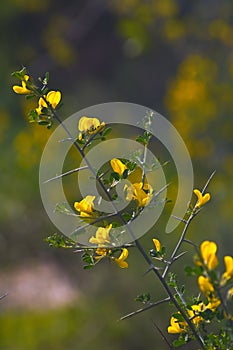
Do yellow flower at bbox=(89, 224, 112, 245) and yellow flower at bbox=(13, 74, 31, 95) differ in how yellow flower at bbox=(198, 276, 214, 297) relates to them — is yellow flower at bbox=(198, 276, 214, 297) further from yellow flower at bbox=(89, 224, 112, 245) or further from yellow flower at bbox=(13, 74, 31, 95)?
yellow flower at bbox=(13, 74, 31, 95)

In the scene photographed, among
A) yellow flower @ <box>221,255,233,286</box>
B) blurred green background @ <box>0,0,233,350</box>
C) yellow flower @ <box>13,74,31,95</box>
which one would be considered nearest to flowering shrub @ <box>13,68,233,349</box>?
yellow flower @ <box>13,74,31,95</box>

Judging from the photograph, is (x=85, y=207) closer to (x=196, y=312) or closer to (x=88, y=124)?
(x=88, y=124)

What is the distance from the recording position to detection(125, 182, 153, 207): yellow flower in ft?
5.86

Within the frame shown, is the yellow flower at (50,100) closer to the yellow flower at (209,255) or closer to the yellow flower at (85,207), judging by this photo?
the yellow flower at (85,207)

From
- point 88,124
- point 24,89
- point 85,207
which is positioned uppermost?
point 24,89

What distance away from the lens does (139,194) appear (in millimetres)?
1791

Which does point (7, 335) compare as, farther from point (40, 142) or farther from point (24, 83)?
point (24, 83)

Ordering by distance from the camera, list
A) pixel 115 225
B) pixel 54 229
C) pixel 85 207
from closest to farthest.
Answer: pixel 85 207 → pixel 115 225 → pixel 54 229

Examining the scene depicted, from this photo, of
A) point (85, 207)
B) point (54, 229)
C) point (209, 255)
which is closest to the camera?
point (209, 255)

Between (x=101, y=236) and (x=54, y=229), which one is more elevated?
(x=101, y=236)

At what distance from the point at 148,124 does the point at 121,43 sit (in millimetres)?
12142

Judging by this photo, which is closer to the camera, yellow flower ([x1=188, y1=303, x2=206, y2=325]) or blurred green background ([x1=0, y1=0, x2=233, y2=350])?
yellow flower ([x1=188, y1=303, x2=206, y2=325])

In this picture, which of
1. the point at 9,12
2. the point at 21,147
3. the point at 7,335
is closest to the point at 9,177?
the point at 21,147

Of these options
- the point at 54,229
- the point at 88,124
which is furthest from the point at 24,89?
the point at 54,229
